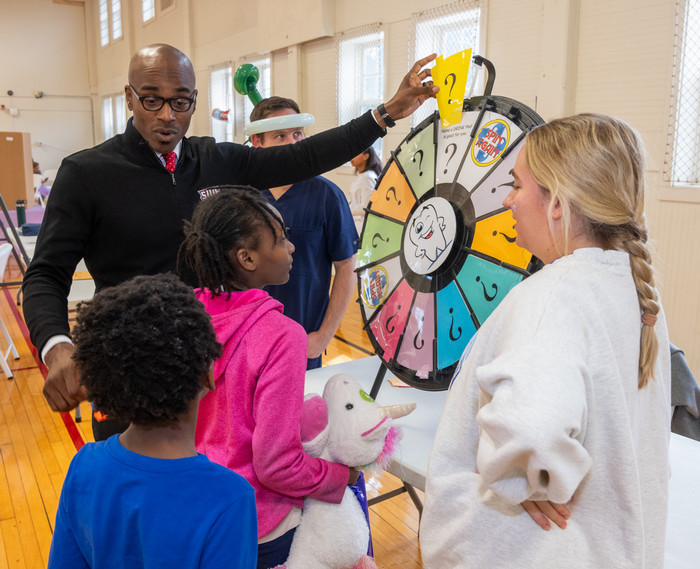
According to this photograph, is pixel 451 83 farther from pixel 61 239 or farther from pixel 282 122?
pixel 61 239

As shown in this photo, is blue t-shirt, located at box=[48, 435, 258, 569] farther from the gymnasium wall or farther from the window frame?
the window frame

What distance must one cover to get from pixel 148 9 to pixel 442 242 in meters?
12.3

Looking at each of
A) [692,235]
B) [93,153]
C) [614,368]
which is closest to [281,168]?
[93,153]

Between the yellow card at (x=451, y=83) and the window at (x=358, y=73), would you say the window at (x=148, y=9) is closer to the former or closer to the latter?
the window at (x=358, y=73)

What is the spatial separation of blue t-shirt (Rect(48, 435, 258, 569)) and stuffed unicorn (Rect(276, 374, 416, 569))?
0.33m

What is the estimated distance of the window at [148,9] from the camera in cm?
1145

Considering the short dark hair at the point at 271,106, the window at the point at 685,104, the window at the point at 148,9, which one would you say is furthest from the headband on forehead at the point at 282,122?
the window at the point at 148,9

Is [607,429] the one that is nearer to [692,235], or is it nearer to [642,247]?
[642,247]

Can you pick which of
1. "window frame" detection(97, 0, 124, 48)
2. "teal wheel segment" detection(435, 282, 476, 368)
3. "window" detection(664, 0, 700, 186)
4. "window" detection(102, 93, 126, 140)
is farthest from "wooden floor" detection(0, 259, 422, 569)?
"window frame" detection(97, 0, 124, 48)

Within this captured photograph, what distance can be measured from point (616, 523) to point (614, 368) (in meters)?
0.24

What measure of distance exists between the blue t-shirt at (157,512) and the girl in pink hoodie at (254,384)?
235 millimetres

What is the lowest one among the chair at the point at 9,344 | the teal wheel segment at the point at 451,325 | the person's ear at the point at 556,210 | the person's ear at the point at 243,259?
the chair at the point at 9,344

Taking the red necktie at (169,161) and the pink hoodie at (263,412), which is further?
the red necktie at (169,161)

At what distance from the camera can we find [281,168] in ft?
5.64
